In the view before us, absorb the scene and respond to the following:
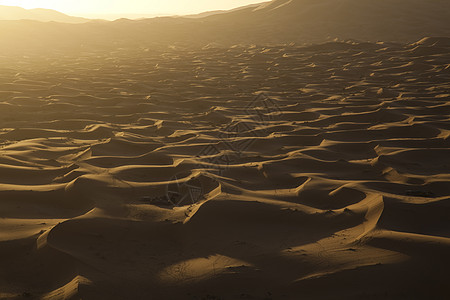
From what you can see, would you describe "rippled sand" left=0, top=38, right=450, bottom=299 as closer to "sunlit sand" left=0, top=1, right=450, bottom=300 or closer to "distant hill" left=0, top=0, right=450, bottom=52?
"sunlit sand" left=0, top=1, right=450, bottom=300

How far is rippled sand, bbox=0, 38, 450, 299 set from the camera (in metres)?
1.89

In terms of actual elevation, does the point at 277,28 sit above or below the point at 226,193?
below

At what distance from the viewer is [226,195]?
2.75 meters

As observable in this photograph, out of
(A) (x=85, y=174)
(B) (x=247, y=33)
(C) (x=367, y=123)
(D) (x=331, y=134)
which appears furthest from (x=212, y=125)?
(B) (x=247, y=33)

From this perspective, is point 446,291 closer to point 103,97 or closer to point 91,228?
point 91,228

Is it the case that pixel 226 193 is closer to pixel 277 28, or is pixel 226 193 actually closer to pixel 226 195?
pixel 226 195

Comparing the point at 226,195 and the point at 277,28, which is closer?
the point at 226,195

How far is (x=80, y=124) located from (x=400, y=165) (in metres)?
3.26

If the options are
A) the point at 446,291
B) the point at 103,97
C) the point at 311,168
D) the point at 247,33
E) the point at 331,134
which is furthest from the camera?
the point at 247,33

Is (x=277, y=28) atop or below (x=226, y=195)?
below

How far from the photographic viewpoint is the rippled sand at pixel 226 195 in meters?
1.89

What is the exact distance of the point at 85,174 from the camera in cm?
307

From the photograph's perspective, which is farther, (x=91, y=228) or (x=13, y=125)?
(x=13, y=125)

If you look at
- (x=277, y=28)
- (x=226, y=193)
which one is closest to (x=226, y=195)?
(x=226, y=193)
